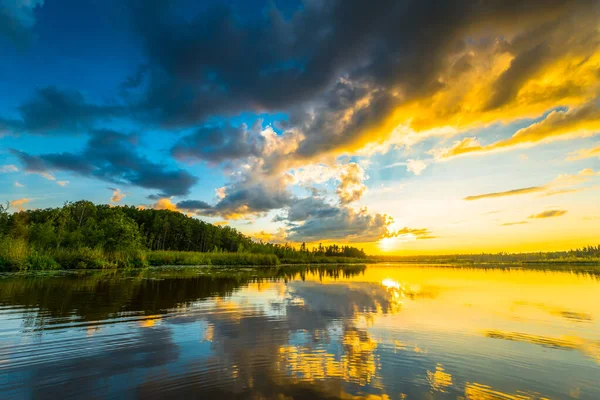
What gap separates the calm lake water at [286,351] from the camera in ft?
20.6

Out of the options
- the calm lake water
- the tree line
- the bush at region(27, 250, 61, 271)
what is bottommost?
the calm lake water

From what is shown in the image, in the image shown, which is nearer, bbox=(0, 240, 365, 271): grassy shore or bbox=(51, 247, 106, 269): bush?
bbox=(0, 240, 365, 271): grassy shore

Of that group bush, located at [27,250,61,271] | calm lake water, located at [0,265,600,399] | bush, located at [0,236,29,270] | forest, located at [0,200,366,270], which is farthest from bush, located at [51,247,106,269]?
calm lake water, located at [0,265,600,399]

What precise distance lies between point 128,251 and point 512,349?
188 feet

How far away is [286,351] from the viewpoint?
886 cm

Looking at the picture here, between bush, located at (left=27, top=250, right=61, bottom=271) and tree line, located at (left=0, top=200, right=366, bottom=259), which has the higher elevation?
tree line, located at (left=0, top=200, right=366, bottom=259)

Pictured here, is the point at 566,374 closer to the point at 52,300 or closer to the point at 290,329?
the point at 290,329

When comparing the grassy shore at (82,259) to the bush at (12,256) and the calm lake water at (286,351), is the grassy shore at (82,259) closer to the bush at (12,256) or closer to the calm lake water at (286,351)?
the bush at (12,256)

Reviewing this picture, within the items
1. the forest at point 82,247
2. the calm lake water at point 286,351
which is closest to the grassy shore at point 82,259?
the forest at point 82,247

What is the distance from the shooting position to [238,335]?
A: 10555mm

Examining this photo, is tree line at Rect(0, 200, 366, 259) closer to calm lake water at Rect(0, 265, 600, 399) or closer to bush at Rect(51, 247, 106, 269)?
bush at Rect(51, 247, 106, 269)

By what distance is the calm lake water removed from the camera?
6266 millimetres

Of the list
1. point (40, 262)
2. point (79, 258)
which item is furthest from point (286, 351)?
point (79, 258)

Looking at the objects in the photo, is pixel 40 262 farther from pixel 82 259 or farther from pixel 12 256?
pixel 82 259
